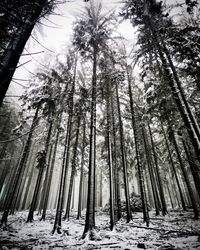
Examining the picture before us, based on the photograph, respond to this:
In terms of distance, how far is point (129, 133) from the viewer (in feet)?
54.1

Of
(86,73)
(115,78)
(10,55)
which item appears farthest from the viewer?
(86,73)

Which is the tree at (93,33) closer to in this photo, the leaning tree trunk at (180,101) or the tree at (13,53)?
the leaning tree trunk at (180,101)

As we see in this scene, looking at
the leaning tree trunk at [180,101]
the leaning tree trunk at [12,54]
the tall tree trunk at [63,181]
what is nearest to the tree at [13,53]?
the leaning tree trunk at [12,54]

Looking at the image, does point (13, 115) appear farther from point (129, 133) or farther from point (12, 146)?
point (129, 133)

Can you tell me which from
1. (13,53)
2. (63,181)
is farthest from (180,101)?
(63,181)

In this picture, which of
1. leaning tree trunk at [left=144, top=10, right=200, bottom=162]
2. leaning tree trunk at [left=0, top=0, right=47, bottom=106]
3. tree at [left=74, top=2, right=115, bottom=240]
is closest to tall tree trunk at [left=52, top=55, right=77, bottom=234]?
tree at [left=74, top=2, right=115, bottom=240]

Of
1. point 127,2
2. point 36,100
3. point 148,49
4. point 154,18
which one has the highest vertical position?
point 127,2

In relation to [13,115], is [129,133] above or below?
below

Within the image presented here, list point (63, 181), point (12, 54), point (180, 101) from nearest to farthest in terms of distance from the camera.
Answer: point (12, 54) < point (180, 101) < point (63, 181)

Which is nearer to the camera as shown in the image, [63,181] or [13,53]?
[13,53]

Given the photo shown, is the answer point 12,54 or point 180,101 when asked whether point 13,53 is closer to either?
point 12,54

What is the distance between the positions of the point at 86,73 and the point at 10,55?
10.7 m

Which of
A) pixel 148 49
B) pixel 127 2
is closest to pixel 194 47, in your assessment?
pixel 148 49

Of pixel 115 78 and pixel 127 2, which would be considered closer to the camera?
pixel 127 2
